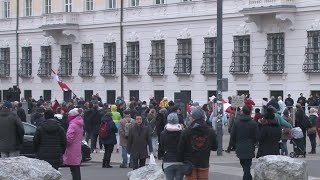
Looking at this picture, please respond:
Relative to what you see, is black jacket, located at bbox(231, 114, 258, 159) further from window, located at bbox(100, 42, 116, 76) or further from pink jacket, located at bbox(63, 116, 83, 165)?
window, located at bbox(100, 42, 116, 76)

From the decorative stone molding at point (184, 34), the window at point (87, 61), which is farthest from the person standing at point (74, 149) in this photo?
the window at point (87, 61)

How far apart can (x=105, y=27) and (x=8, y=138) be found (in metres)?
36.9

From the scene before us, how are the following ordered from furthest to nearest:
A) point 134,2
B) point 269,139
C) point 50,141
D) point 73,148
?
point 134,2
point 269,139
point 73,148
point 50,141

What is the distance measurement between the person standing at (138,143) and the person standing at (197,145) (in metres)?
6.44

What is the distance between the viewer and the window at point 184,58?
53.3 m

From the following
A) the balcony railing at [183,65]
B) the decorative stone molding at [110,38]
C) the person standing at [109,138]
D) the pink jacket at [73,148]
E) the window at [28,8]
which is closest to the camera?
the pink jacket at [73,148]

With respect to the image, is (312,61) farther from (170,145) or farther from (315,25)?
(170,145)

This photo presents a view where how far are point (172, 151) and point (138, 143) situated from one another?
568 cm

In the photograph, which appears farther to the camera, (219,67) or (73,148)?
(219,67)

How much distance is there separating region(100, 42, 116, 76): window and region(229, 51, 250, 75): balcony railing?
1046 centimetres

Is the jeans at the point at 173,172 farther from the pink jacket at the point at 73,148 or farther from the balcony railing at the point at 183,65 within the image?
the balcony railing at the point at 183,65

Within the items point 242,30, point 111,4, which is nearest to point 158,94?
point 111,4

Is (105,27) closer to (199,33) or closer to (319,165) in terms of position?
(199,33)

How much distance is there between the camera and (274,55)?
47781mm
